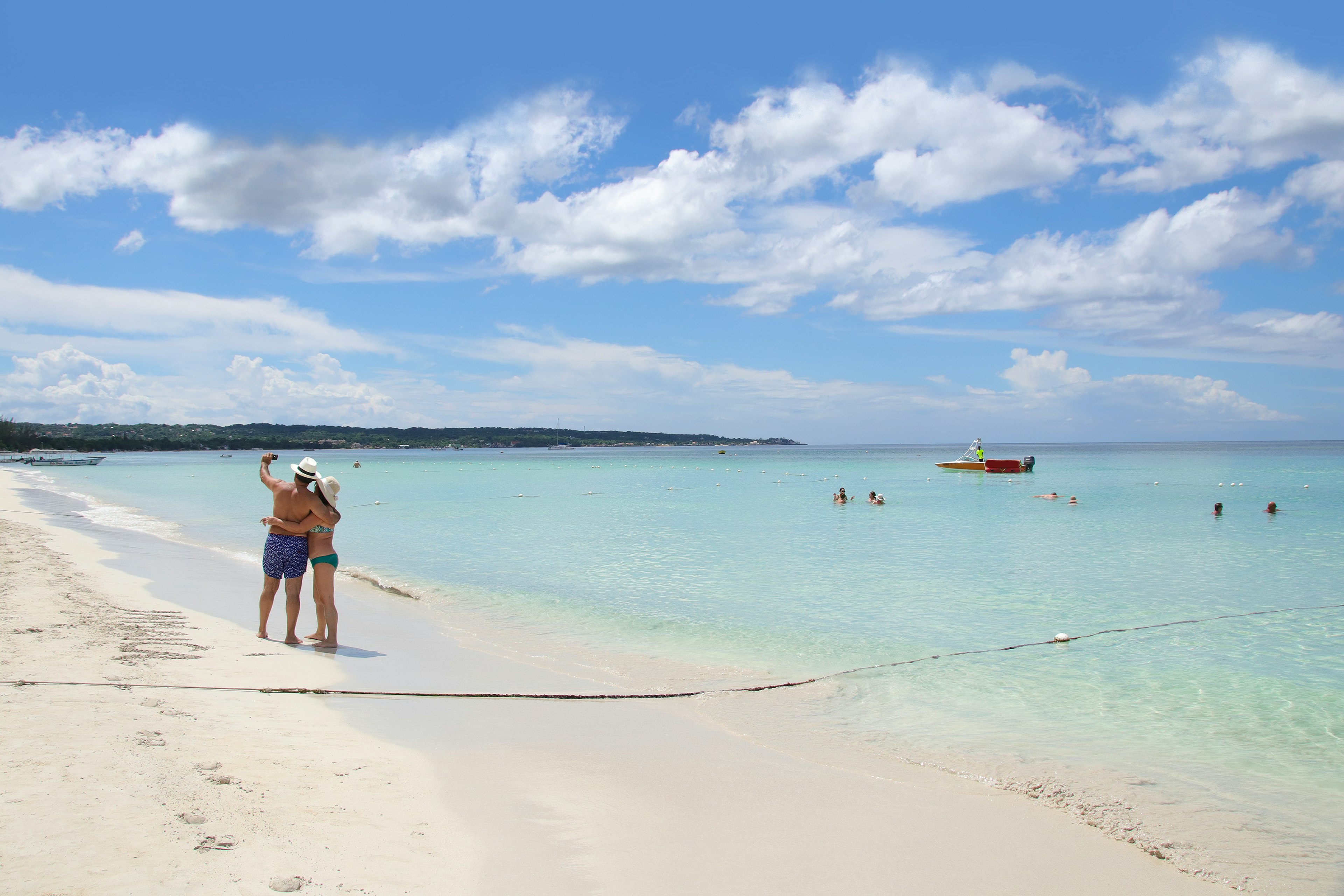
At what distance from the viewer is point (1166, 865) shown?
4.65 m

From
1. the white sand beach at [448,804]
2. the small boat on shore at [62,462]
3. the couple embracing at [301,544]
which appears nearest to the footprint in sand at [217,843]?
the white sand beach at [448,804]

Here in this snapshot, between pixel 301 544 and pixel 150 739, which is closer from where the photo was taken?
pixel 150 739

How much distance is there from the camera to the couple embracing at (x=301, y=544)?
8781 mm

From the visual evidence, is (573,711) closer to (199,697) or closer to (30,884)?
(199,697)

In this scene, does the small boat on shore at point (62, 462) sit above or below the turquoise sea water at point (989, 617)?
below

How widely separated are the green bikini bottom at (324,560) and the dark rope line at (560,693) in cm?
213

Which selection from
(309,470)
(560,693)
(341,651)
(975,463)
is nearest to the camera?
(560,693)

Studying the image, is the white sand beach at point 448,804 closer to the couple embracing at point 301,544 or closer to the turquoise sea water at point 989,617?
the turquoise sea water at point 989,617

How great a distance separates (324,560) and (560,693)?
3428 millimetres

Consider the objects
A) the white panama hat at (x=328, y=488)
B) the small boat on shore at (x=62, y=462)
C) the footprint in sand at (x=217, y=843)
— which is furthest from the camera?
the small boat on shore at (x=62, y=462)

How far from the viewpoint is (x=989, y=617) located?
1294 cm

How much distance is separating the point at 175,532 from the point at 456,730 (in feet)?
75.9

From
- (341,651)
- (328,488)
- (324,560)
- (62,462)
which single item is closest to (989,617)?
(341,651)

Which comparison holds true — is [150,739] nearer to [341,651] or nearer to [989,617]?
[341,651]
